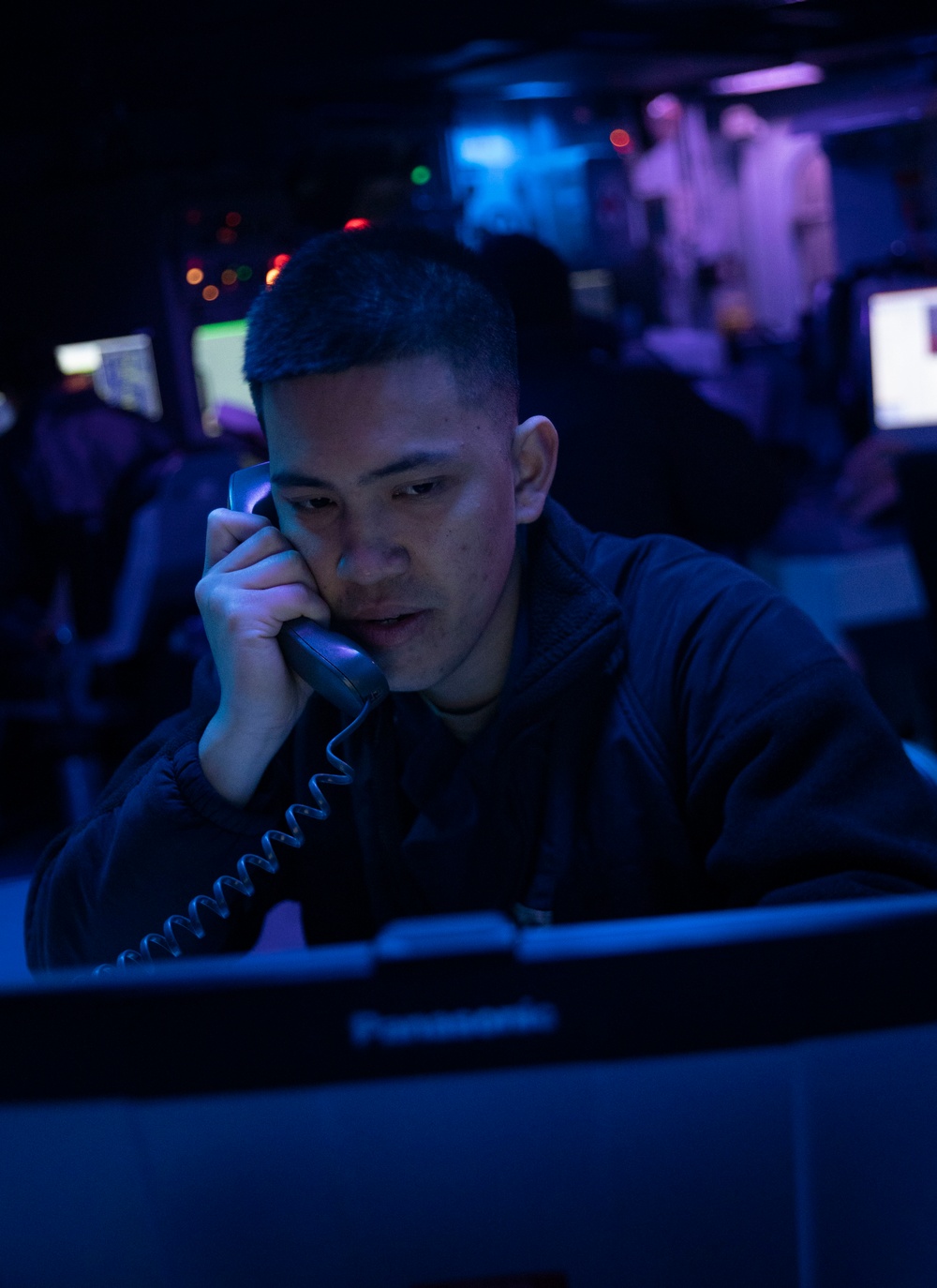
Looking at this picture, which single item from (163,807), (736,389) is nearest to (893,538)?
(736,389)

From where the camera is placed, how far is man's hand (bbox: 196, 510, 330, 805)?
39.4 inches

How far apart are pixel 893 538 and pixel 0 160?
4.16m

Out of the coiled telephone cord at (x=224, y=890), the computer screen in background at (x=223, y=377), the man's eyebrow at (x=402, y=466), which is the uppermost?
the computer screen in background at (x=223, y=377)

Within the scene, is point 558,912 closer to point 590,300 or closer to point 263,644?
point 263,644

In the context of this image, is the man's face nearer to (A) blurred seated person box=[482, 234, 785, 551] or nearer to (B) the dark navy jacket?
(B) the dark navy jacket

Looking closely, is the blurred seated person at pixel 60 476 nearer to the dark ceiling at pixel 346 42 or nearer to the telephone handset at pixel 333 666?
the dark ceiling at pixel 346 42

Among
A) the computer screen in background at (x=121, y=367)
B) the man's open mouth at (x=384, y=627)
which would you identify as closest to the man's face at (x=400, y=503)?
the man's open mouth at (x=384, y=627)

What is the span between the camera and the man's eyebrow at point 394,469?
92 centimetres

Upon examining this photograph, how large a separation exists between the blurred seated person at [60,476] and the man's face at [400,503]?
115 inches

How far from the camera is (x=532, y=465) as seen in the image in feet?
3.51

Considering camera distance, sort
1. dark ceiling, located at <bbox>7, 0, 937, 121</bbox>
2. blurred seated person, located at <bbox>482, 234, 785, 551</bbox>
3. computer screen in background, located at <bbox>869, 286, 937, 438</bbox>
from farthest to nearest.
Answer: dark ceiling, located at <bbox>7, 0, 937, 121</bbox>, computer screen in background, located at <bbox>869, 286, 937, 438</bbox>, blurred seated person, located at <bbox>482, 234, 785, 551</bbox>

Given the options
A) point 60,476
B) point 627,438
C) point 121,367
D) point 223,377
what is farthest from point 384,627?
point 121,367

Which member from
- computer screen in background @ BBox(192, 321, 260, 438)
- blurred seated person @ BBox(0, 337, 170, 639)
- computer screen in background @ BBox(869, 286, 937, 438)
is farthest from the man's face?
blurred seated person @ BBox(0, 337, 170, 639)

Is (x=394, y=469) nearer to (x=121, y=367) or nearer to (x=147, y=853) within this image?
(x=147, y=853)
